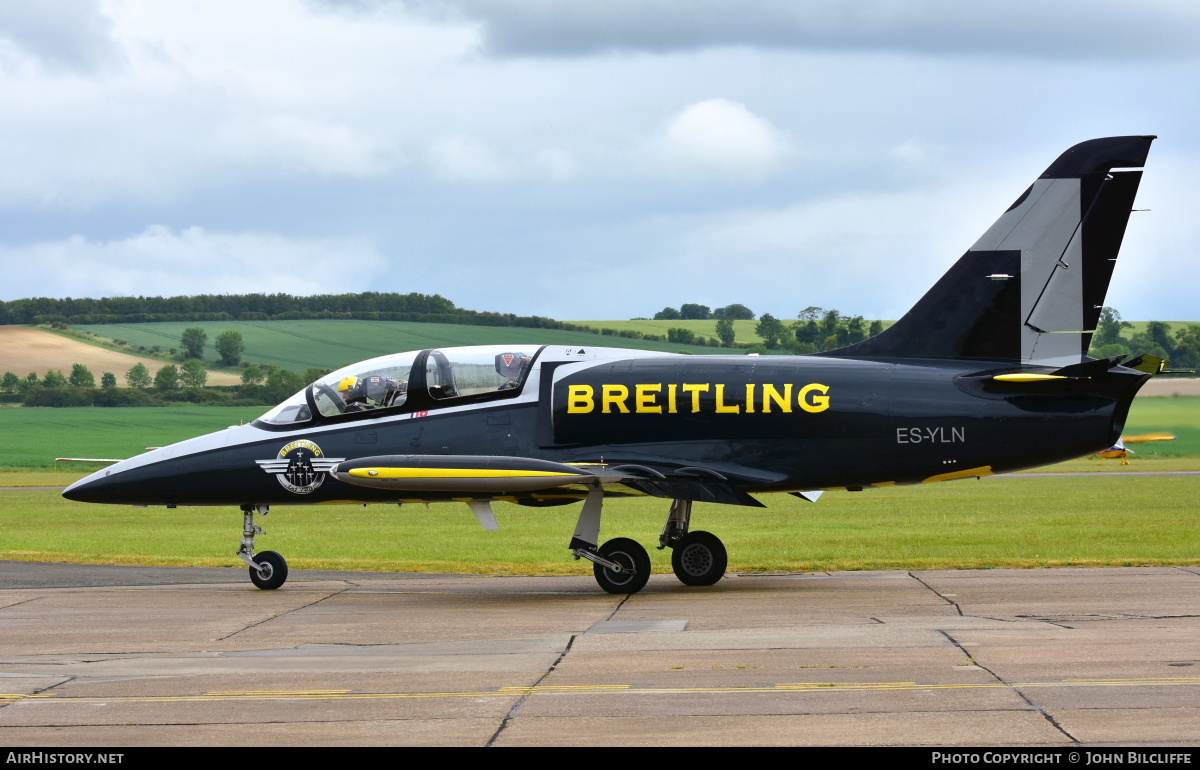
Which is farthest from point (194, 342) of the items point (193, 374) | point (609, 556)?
point (609, 556)

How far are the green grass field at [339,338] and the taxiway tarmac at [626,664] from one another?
7058 cm

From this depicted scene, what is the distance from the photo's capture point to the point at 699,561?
16875mm

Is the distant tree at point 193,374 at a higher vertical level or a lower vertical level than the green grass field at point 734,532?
higher

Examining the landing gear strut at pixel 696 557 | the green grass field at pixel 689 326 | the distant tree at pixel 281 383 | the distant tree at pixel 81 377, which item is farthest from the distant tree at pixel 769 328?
the landing gear strut at pixel 696 557

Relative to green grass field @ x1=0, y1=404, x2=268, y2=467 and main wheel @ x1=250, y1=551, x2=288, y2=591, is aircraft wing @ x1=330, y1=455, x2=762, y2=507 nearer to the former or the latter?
main wheel @ x1=250, y1=551, x2=288, y2=591

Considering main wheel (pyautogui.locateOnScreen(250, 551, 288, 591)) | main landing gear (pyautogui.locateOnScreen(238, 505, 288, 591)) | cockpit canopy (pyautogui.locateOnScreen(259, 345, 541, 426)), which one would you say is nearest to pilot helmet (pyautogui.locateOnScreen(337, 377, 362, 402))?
cockpit canopy (pyautogui.locateOnScreen(259, 345, 541, 426))

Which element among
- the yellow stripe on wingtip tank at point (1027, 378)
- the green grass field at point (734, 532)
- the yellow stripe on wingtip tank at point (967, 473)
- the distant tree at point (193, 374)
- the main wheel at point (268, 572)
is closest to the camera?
the yellow stripe on wingtip tank at point (1027, 378)

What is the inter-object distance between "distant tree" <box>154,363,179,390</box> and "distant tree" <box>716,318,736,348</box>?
3821 centimetres

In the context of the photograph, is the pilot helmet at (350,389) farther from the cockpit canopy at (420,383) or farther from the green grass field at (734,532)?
the green grass field at (734,532)

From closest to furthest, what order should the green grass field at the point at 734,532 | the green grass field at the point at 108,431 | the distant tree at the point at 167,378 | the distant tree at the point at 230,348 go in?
the green grass field at the point at 734,532, the green grass field at the point at 108,431, the distant tree at the point at 167,378, the distant tree at the point at 230,348

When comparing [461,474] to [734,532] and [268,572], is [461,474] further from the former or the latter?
[734,532]

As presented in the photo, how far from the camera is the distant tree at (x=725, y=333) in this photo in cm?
9677

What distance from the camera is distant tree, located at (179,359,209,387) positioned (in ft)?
294

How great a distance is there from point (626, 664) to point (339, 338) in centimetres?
9073
